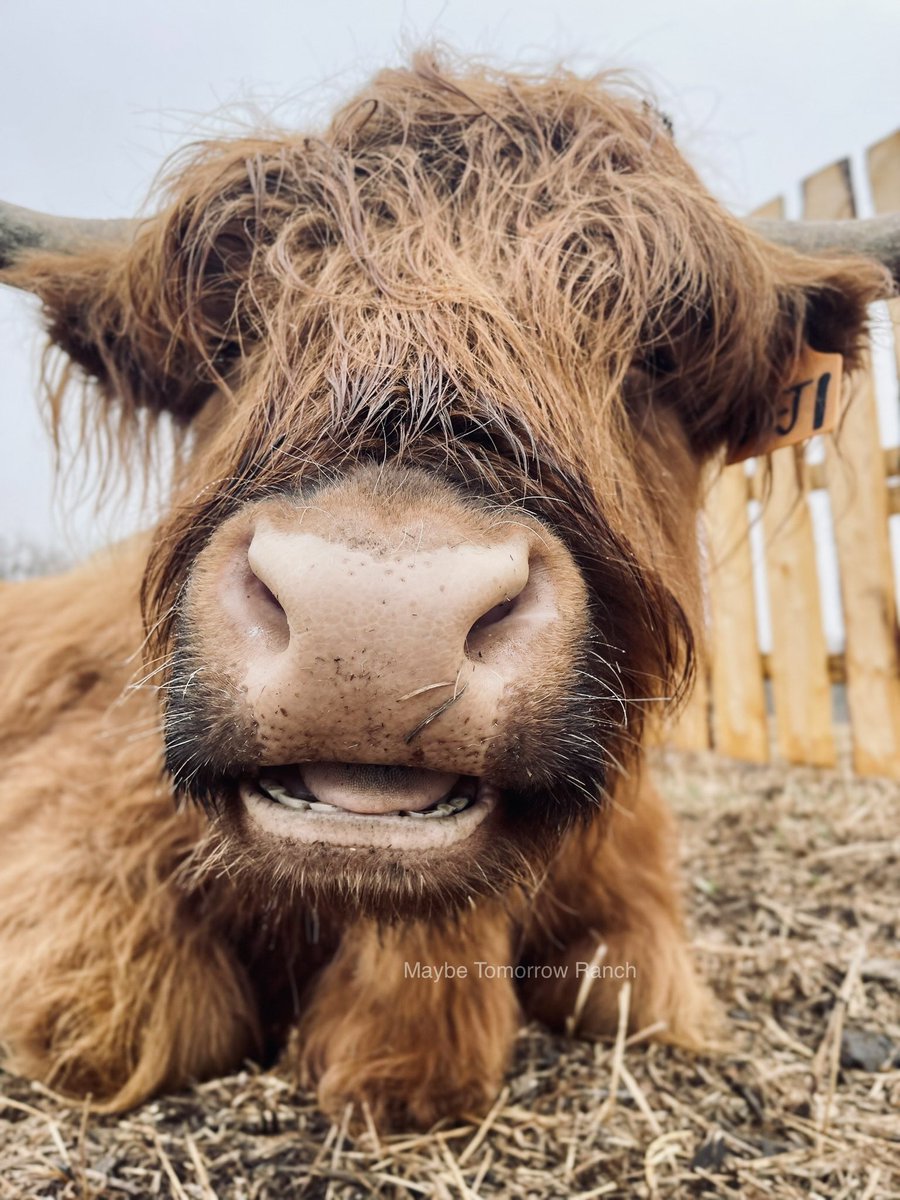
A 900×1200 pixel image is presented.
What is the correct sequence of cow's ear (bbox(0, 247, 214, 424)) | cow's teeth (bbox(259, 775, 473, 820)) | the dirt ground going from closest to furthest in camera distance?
cow's teeth (bbox(259, 775, 473, 820))
the dirt ground
cow's ear (bbox(0, 247, 214, 424))

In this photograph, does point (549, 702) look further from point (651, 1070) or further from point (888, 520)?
point (888, 520)

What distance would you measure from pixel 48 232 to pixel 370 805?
63.0 inches

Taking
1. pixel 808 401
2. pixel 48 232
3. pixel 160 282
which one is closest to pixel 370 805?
pixel 160 282

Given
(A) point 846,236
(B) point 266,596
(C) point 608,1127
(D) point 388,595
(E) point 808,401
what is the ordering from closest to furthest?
(D) point 388,595 < (B) point 266,596 < (C) point 608,1127 < (E) point 808,401 < (A) point 846,236

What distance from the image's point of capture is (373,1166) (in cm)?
166

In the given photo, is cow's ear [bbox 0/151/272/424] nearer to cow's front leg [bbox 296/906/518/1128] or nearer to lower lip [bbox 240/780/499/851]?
lower lip [bbox 240/780/499/851]

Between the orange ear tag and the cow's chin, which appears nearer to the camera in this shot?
the cow's chin

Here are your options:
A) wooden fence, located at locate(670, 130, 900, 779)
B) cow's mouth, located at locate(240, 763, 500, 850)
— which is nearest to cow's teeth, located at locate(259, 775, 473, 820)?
cow's mouth, located at locate(240, 763, 500, 850)

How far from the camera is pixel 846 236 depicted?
2225 millimetres

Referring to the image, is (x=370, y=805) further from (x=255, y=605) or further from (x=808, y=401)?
(x=808, y=401)

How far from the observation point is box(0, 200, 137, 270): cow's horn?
2.04m

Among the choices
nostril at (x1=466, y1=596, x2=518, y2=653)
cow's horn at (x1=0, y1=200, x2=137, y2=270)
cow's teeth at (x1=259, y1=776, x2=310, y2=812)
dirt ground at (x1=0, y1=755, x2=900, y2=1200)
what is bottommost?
dirt ground at (x1=0, y1=755, x2=900, y2=1200)

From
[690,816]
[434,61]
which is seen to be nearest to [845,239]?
[434,61]

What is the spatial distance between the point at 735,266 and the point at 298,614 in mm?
1229
